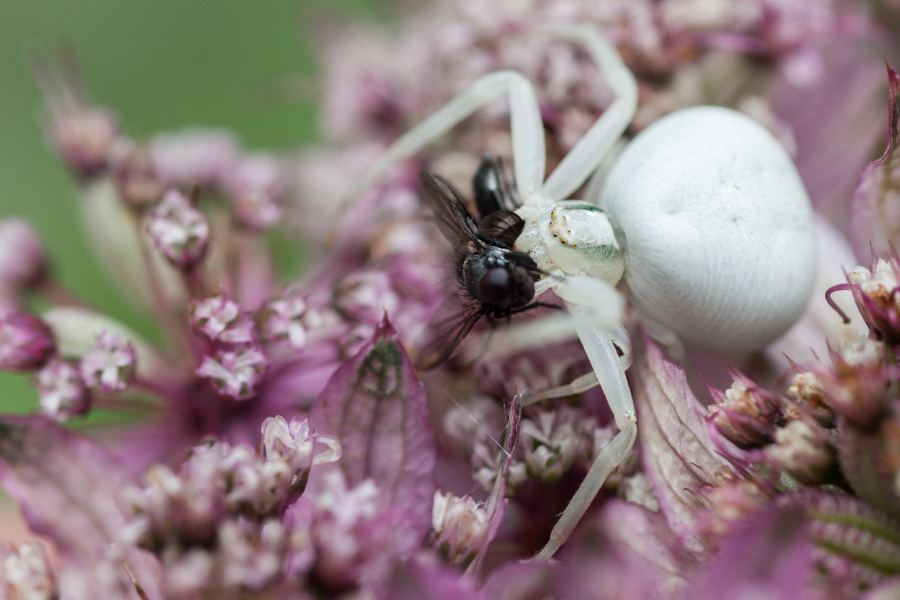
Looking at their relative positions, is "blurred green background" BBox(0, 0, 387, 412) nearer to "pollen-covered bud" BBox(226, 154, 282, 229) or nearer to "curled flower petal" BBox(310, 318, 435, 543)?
"pollen-covered bud" BBox(226, 154, 282, 229)

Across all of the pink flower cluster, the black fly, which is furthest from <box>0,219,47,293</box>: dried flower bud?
the black fly

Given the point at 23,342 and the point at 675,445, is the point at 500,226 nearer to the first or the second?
the point at 675,445

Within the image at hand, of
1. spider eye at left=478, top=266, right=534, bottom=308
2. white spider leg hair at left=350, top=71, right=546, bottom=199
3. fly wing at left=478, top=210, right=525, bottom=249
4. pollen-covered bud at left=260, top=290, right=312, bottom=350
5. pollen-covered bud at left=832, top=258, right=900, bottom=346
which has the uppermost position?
white spider leg hair at left=350, top=71, right=546, bottom=199

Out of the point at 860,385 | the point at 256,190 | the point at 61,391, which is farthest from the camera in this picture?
the point at 256,190

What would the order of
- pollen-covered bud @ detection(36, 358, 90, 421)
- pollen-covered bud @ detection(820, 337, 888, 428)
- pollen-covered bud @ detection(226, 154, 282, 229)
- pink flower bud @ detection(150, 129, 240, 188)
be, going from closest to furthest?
1. pollen-covered bud @ detection(820, 337, 888, 428)
2. pollen-covered bud @ detection(36, 358, 90, 421)
3. pollen-covered bud @ detection(226, 154, 282, 229)
4. pink flower bud @ detection(150, 129, 240, 188)


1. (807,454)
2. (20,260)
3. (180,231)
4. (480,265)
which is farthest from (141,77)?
(807,454)

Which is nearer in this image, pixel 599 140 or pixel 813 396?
pixel 813 396

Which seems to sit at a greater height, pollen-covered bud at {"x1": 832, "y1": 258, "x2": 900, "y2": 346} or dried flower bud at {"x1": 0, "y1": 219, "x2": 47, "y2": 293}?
pollen-covered bud at {"x1": 832, "y1": 258, "x2": 900, "y2": 346}
